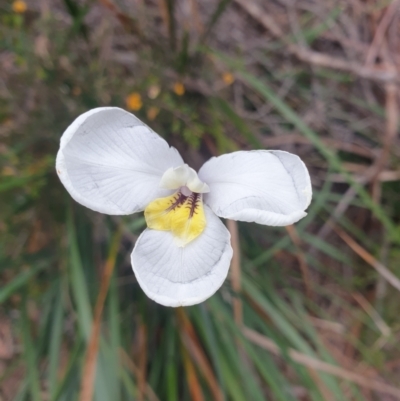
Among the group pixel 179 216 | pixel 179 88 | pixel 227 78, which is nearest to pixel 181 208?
pixel 179 216

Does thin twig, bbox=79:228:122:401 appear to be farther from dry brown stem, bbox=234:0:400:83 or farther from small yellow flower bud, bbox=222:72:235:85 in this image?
dry brown stem, bbox=234:0:400:83

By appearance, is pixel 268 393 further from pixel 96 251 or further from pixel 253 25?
pixel 253 25

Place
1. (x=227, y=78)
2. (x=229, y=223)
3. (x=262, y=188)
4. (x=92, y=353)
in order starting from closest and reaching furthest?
1. (x=262, y=188)
2. (x=92, y=353)
3. (x=229, y=223)
4. (x=227, y=78)

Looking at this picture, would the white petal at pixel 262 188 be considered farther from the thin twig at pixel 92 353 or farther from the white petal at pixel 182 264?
the thin twig at pixel 92 353

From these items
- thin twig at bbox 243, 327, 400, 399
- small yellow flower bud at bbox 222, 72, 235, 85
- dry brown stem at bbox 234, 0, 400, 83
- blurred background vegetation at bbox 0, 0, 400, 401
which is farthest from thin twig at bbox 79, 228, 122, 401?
dry brown stem at bbox 234, 0, 400, 83

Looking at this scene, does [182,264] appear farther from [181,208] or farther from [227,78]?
[227,78]

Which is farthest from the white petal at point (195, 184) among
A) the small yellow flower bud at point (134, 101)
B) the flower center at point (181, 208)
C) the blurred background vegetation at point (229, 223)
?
the small yellow flower bud at point (134, 101)
